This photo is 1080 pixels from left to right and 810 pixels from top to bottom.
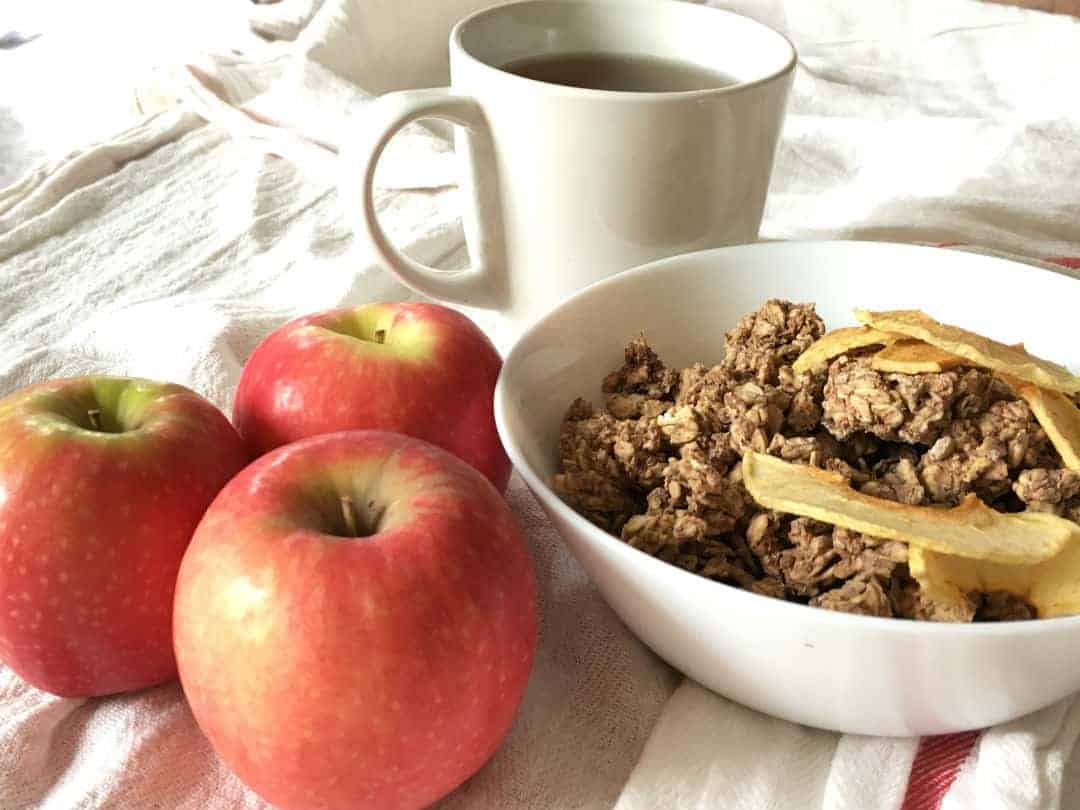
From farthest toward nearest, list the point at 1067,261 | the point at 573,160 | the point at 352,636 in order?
the point at 1067,261 < the point at 573,160 < the point at 352,636

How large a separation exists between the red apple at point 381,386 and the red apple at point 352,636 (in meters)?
0.10

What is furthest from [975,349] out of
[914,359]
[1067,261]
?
[1067,261]

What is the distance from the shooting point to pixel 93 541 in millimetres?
488

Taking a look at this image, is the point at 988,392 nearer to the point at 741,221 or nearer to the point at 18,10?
the point at 741,221

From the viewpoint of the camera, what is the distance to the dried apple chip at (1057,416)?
1.68ft

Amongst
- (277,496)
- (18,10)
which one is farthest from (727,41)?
(18,10)

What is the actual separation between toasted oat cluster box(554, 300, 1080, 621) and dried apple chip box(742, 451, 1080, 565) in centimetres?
1

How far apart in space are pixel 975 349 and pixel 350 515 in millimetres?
303

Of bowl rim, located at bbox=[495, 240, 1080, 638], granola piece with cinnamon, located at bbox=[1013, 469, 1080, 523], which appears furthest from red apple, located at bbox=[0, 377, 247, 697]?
granola piece with cinnamon, located at bbox=[1013, 469, 1080, 523]

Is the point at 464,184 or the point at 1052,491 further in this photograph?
the point at 464,184

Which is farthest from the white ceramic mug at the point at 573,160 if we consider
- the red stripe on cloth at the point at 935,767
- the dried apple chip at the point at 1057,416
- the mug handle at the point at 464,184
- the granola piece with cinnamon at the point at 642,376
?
the red stripe on cloth at the point at 935,767

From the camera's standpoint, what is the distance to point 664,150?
0.66m

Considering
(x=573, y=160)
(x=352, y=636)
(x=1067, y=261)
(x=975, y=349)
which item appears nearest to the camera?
(x=352, y=636)

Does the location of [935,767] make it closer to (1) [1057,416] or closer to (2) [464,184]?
(1) [1057,416]
